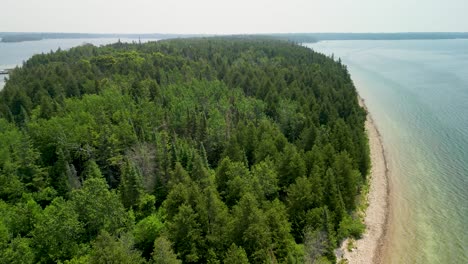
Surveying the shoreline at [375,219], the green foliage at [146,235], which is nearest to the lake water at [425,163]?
the shoreline at [375,219]

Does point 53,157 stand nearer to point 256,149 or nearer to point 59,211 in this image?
point 59,211

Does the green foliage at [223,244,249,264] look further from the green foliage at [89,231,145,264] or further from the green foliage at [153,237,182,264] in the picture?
the green foliage at [89,231,145,264]

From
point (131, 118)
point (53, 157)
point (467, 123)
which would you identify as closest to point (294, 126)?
point (131, 118)

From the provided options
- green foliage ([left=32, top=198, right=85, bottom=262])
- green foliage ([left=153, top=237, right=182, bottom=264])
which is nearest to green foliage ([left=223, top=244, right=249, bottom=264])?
green foliage ([left=153, top=237, right=182, bottom=264])

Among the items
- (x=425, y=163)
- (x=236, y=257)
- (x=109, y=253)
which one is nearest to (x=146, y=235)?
(x=109, y=253)

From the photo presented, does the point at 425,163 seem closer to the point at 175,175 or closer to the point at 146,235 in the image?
the point at 175,175
